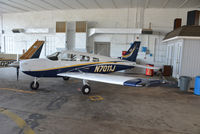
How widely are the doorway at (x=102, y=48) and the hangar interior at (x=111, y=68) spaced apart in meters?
0.10

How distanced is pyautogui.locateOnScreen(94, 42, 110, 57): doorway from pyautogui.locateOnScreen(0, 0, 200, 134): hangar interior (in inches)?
4.1

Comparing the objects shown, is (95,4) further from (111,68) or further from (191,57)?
(191,57)

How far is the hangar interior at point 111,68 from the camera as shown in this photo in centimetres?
365

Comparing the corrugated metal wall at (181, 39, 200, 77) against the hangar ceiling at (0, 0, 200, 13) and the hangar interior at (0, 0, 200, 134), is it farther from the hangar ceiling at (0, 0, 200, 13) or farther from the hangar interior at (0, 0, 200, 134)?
the hangar ceiling at (0, 0, 200, 13)

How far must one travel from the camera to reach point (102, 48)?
14.2 m

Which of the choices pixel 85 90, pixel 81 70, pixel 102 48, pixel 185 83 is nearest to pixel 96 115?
pixel 85 90

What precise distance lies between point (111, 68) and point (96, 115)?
3.97 meters

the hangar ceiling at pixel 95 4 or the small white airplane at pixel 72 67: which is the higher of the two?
the hangar ceiling at pixel 95 4

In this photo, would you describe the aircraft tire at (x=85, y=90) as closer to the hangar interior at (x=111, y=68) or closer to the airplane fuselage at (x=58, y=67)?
the hangar interior at (x=111, y=68)

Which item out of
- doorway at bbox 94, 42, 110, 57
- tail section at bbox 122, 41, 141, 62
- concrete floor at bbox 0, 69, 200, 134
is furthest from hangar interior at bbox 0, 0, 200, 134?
tail section at bbox 122, 41, 141, 62

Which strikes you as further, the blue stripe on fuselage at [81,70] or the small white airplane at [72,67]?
the blue stripe on fuselage at [81,70]

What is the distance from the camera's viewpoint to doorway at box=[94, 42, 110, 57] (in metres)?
14.1

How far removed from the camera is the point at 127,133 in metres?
3.14

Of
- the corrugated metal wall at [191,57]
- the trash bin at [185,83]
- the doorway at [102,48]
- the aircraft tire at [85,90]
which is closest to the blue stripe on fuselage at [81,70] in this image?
the aircraft tire at [85,90]
